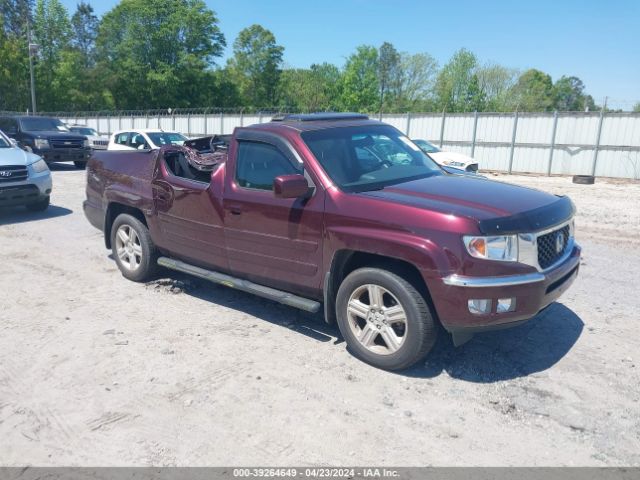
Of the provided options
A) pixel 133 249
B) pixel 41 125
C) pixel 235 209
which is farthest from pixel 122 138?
pixel 235 209

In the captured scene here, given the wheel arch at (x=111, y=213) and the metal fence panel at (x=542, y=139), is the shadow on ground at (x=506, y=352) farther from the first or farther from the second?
the metal fence panel at (x=542, y=139)

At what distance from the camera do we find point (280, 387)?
399 centimetres

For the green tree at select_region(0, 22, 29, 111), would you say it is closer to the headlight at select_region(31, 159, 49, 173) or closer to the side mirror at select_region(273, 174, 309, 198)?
the headlight at select_region(31, 159, 49, 173)

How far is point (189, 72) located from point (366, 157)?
60.0m

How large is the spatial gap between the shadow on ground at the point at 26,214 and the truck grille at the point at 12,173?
867 millimetres

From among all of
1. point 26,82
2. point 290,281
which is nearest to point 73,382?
point 290,281

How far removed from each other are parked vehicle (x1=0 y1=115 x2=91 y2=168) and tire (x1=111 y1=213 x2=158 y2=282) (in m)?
13.6

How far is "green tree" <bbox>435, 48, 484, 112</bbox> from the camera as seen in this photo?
227ft

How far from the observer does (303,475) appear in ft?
9.88

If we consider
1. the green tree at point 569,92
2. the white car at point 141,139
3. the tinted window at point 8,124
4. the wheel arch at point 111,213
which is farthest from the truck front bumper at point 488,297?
the green tree at point 569,92

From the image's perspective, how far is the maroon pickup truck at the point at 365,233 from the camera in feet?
12.3

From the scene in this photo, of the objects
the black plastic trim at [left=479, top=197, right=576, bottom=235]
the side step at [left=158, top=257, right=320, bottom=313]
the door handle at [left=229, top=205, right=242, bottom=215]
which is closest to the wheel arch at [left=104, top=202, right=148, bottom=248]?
the side step at [left=158, top=257, right=320, bottom=313]

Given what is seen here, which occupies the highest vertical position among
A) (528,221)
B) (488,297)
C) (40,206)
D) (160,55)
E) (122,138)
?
(160,55)

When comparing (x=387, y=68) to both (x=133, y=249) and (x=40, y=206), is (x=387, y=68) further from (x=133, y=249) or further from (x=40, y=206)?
(x=133, y=249)
